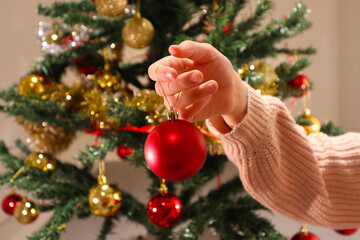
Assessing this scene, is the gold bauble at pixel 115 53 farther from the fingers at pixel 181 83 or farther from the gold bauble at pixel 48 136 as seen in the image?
the fingers at pixel 181 83

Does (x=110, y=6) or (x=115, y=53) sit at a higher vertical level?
(x=110, y=6)

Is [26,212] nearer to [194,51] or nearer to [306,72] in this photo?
[194,51]

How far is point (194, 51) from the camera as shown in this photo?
13.5 inches

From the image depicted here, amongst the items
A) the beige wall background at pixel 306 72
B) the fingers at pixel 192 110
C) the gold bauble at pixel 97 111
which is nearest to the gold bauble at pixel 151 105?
the gold bauble at pixel 97 111

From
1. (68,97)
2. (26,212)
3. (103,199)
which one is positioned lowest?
(26,212)

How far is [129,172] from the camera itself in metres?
1.44

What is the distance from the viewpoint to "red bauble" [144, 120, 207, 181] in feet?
1.01

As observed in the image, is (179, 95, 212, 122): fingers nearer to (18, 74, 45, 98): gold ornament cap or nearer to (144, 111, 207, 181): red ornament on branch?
(144, 111, 207, 181): red ornament on branch

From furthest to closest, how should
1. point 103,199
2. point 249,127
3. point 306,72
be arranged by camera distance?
point 306,72
point 103,199
point 249,127

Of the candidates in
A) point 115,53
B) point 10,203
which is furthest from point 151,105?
point 10,203

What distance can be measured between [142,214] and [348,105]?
1329mm

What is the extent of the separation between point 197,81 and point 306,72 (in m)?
1.64

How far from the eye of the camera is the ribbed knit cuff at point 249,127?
18.5 inches

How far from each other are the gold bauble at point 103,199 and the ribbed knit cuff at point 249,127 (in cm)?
30
